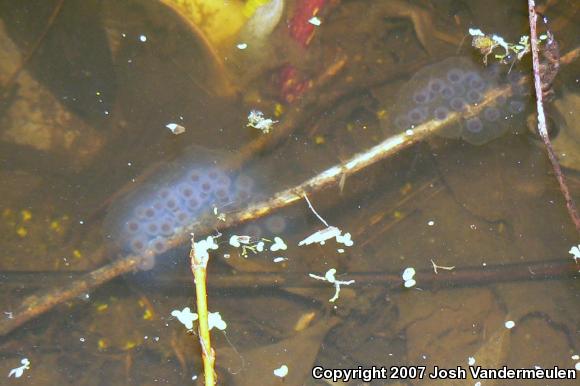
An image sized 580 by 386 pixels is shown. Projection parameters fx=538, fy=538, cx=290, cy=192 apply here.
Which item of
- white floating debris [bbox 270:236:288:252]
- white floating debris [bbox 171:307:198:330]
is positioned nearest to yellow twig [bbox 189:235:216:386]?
white floating debris [bbox 171:307:198:330]

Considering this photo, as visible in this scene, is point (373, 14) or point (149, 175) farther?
point (373, 14)

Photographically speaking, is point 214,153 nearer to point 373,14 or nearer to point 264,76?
point 264,76

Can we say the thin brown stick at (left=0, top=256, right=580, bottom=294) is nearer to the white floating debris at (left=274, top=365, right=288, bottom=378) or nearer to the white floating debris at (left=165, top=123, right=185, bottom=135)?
the white floating debris at (left=274, top=365, right=288, bottom=378)

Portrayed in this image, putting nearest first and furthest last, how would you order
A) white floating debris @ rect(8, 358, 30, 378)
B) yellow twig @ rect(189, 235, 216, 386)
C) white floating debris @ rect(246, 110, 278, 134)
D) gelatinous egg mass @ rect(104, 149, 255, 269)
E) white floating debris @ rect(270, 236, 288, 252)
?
yellow twig @ rect(189, 235, 216, 386), white floating debris @ rect(8, 358, 30, 378), gelatinous egg mass @ rect(104, 149, 255, 269), white floating debris @ rect(270, 236, 288, 252), white floating debris @ rect(246, 110, 278, 134)

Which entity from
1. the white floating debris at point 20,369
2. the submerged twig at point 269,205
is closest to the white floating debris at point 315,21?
the submerged twig at point 269,205

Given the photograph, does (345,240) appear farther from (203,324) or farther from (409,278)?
(203,324)

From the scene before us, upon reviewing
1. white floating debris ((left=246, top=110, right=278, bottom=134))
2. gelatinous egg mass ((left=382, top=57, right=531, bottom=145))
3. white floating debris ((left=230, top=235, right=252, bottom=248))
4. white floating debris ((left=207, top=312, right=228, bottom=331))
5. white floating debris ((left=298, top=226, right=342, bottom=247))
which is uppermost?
gelatinous egg mass ((left=382, top=57, right=531, bottom=145))

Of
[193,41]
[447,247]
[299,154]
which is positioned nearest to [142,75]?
[193,41]
